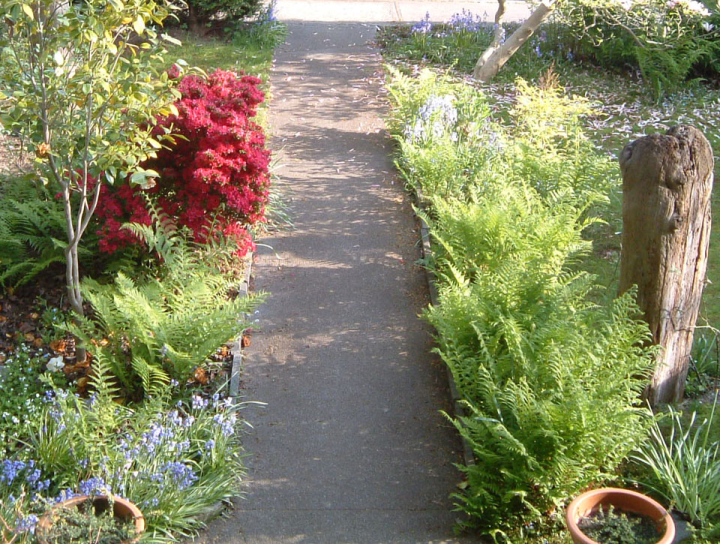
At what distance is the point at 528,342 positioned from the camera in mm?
4652

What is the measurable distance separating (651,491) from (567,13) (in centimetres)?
909

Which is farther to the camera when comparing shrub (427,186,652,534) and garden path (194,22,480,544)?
garden path (194,22,480,544)

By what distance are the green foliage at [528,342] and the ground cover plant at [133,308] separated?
1.42 meters

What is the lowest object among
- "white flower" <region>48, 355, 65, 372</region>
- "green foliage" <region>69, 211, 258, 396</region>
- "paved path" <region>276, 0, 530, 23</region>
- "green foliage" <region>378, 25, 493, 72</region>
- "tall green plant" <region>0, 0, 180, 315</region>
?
"white flower" <region>48, 355, 65, 372</region>

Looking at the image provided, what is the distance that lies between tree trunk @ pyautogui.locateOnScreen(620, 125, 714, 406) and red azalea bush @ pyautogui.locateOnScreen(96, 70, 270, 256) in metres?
2.75

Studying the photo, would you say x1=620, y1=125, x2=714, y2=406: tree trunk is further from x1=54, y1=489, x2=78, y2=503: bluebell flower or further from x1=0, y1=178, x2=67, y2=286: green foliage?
x1=0, y1=178, x2=67, y2=286: green foliage

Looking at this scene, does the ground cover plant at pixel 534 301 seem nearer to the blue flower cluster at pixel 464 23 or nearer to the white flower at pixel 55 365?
the white flower at pixel 55 365

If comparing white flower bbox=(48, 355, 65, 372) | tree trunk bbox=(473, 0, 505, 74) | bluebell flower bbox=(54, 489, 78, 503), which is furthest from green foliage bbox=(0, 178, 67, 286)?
tree trunk bbox=(473, 0, 505, 74)

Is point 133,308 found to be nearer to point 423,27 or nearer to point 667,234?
point 667,234

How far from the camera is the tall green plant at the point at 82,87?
14.6 ft

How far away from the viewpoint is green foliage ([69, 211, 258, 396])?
16.4 feet

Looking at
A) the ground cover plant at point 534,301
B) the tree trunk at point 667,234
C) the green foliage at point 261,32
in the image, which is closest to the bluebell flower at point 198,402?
the ground cover plant at point 534,301

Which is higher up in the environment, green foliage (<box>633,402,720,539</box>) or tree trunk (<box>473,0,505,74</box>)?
tree trunk (<box>473,0,505,74</box>)

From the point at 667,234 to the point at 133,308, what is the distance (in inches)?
128
